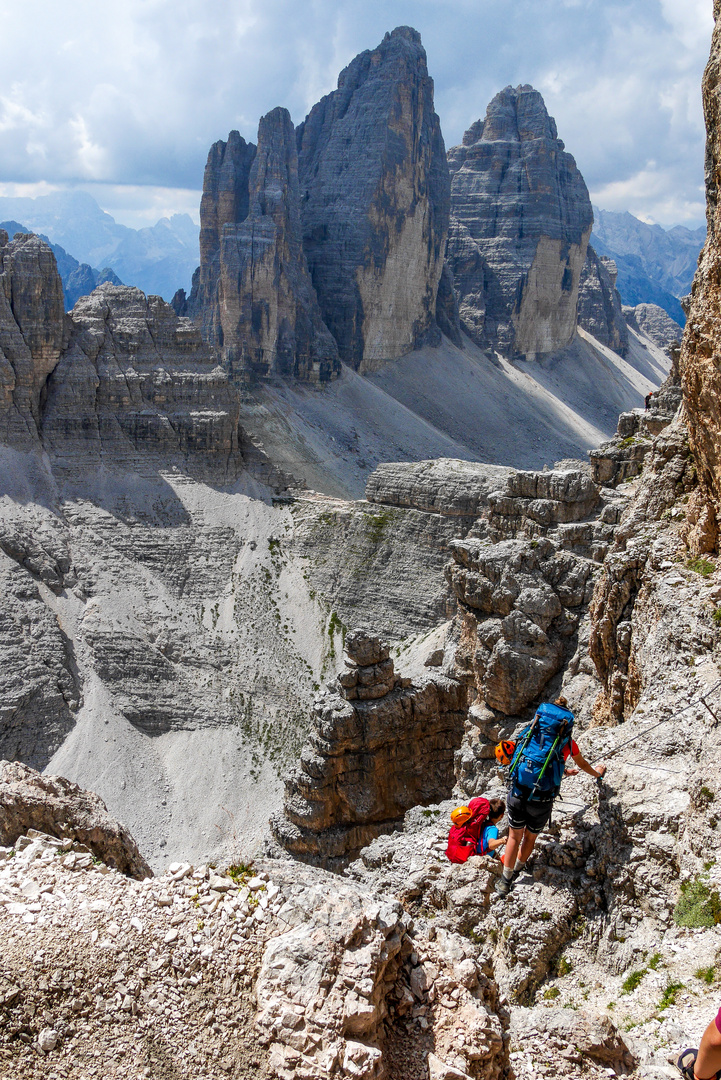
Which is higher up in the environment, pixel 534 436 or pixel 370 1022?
pixel 534 436

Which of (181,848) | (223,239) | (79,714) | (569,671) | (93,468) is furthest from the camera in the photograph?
(223,239)

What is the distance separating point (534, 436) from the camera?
4274 inches

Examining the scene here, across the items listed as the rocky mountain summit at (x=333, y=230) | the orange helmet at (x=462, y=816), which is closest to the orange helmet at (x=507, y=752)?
the orange helmet at (x=462, y=816)

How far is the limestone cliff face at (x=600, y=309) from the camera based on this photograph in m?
147

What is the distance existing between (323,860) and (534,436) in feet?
290

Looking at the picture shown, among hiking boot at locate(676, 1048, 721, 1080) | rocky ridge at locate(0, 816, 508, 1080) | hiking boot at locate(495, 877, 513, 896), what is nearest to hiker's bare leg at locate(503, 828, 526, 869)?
hiking boot at locate(495, 877, 513, 896)

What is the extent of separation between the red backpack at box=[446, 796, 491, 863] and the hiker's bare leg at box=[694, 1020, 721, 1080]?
5607mm

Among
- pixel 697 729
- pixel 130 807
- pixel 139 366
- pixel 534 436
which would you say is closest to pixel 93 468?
pixel 139 366

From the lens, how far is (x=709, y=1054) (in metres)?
6.42

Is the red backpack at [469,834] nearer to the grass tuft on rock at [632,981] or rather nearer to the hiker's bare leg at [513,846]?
the hiker's bare leg at [513,846]

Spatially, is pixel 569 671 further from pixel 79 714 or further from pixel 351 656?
pixel 79 714

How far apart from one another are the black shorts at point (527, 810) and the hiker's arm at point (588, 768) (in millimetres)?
613

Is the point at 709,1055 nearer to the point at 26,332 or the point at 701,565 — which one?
the point at 701,565

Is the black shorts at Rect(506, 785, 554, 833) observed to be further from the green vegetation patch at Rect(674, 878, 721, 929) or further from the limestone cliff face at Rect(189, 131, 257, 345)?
the limestone cliff face at Rect(189, 131, 257, 345)
